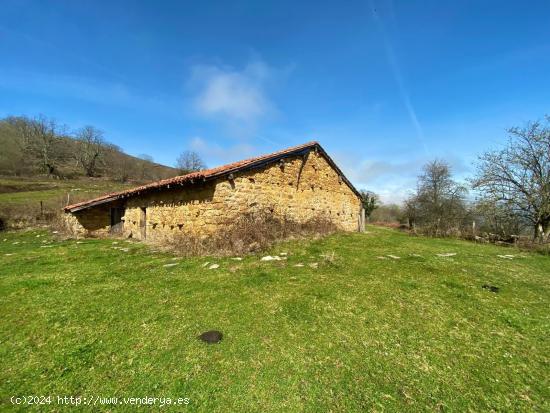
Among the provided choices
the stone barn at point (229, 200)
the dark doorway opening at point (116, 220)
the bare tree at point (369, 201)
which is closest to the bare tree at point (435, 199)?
the bare tree at point (369, 201)

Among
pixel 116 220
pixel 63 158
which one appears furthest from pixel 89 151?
pixel 116 220

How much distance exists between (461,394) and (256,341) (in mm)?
2711

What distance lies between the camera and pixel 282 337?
433 cm

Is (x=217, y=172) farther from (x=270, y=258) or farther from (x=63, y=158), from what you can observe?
(x=63, y=158)

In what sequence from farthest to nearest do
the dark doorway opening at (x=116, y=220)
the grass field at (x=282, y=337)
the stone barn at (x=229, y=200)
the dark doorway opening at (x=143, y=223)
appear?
the dark doorway opening at (x=116, y=220) < the dark doorway opening at (x=143, y=223) < the stone barn at (x=229, y=200) < the grass field at (x=282, y=337)

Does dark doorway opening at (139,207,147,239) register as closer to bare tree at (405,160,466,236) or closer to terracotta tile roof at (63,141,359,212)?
terracotta tile roof at (63,141,359,212)

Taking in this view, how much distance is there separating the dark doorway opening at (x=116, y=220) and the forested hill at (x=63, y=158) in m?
38.9

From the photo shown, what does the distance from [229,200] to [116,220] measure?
10.1 metres

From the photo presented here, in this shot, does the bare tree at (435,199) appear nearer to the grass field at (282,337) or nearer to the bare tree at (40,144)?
the grass field at (282,337)

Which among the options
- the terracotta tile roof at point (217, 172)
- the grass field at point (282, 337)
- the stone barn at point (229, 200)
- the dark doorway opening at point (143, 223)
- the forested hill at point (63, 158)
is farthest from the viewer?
the forested hill at point (63, 158)

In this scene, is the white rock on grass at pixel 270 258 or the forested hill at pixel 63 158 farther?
the forested hill at pixel 63 158

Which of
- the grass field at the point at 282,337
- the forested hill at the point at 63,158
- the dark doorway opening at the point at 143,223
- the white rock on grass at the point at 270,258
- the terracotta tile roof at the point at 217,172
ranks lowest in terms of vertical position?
the grass field at the point at 282,337

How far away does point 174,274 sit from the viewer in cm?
731

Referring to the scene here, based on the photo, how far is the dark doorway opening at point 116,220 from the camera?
16.5 m
